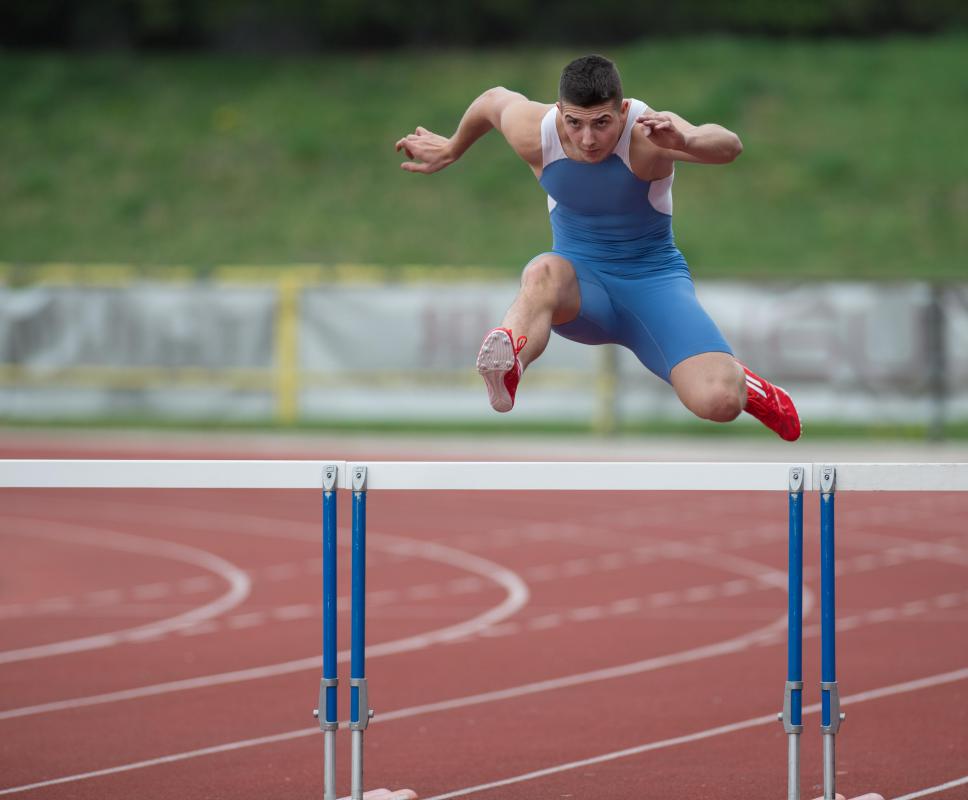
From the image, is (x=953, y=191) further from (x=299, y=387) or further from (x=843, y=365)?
(x=299, y=387)

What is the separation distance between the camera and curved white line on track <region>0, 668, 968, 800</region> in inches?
216

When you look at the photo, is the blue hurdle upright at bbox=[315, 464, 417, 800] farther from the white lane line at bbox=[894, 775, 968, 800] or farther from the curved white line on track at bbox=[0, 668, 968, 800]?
the white lane line at bbox=[894, 775, 968, 800]

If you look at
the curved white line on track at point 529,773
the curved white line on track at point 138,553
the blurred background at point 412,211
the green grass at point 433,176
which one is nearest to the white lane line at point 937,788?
the curved white line on track at point 529,773

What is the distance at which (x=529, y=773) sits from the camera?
18.4 ft

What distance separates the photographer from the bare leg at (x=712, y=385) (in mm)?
5344

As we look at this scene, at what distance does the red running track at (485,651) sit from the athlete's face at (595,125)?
7.60 ft

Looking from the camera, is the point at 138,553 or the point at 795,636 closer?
the point at 795,636

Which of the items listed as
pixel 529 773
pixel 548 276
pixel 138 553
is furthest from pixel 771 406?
pixel 138 553

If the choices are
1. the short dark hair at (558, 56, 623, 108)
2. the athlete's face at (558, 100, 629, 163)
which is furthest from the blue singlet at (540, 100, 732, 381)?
the short dark hair at (558, 56, 623, 108)

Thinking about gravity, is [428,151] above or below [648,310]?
above

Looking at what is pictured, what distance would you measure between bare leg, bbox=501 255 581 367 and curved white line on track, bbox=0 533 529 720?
9.31ft

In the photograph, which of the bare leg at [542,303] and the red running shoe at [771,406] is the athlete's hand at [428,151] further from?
the red running shoe at [771,406]

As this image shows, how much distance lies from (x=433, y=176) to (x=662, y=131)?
23.1 meters

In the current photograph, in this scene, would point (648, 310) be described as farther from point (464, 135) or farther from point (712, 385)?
point (464, 135)
